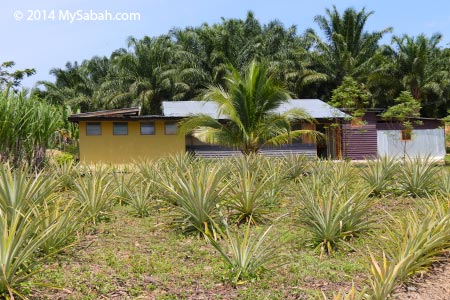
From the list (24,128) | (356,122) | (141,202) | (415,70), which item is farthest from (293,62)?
(141,202)

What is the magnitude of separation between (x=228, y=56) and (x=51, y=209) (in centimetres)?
2656

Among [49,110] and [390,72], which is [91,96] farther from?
[49,110]

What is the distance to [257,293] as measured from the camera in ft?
13.8

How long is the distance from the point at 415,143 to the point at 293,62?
1038 cm

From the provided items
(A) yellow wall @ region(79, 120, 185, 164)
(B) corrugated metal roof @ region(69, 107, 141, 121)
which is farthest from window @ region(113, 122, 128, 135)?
(B) corrugated metal roof @ region(69, 107, 141, 121)

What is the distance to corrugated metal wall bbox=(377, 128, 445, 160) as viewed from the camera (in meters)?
24.5

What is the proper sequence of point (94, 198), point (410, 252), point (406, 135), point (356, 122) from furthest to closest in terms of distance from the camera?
1. point (406, 135)
2. point (356, 122)
3. point (94, 198)
4. point (410, 252)

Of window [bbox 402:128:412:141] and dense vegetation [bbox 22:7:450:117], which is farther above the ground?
dense vegetation [bbox 22:7:450:117]

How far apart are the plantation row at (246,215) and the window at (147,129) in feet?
36.9

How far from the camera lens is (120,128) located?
2020 cm

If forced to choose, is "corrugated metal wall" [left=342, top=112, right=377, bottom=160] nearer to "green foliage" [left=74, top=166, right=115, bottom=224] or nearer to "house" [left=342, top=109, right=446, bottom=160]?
"house" [left=342, top=109, right=446, bottom=160]


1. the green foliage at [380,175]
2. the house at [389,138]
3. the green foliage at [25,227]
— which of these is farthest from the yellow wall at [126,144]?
the green foliage at [25,227]

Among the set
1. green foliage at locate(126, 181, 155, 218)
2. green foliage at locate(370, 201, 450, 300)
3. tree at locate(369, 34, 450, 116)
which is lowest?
green foliage at locate(370, 201, 450, 300)

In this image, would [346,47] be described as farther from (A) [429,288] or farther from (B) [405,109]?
(A) [429,288]
